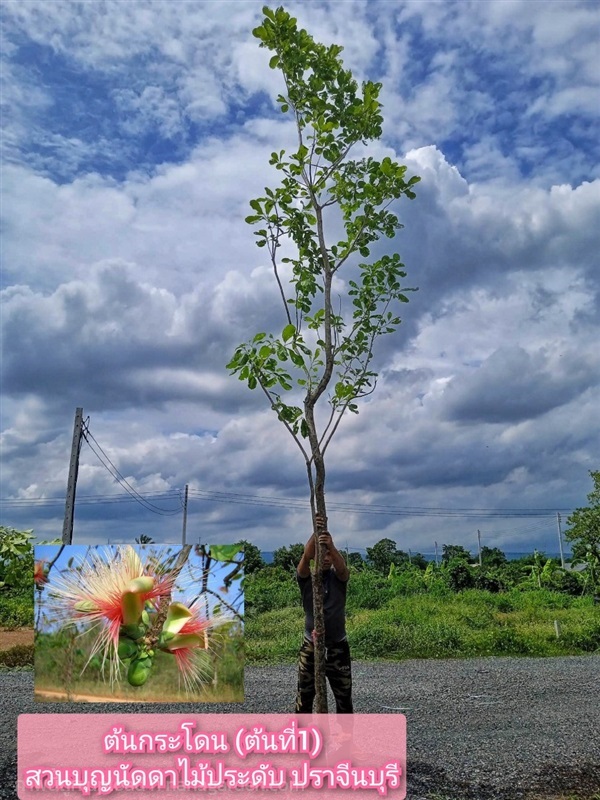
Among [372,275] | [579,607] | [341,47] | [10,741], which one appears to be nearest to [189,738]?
[10,741]

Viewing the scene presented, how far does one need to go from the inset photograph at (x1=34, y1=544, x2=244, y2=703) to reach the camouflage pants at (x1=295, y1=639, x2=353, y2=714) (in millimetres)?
2116

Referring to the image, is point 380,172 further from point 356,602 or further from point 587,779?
point 356,602

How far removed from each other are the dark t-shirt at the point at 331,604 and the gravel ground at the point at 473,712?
1.32 meters

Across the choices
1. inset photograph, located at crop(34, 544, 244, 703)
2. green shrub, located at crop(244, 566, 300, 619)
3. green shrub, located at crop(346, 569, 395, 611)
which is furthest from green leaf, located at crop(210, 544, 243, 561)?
green shrub, located at crop(346, 569, 395, 611)

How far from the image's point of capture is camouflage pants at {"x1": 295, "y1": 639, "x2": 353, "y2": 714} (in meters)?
5.64

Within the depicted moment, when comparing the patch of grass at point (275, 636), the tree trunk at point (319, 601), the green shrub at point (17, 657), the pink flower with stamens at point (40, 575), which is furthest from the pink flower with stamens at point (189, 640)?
the green shrub at point (17, 657)

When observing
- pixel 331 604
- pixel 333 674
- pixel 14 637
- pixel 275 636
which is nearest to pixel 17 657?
pixel 14 637

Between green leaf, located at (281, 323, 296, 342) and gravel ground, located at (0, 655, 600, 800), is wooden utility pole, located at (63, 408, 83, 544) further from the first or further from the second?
green leaf, located at (281, 323, 296, 342)

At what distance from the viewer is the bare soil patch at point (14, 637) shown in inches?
609

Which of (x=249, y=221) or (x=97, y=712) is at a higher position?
(x=249, y=221)

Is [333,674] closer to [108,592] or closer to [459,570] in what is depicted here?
[108,592]

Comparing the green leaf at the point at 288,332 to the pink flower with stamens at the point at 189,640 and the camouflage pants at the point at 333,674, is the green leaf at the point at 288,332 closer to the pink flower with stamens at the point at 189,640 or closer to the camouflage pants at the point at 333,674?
the camouflage pants at the point at 333,674

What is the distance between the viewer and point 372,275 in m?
5.74

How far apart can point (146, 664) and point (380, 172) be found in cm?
507
